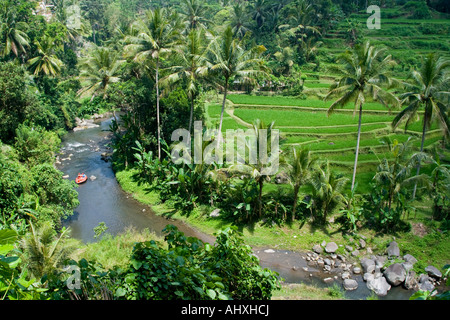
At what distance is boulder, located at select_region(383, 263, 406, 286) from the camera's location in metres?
11.9

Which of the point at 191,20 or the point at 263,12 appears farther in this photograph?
the point at 263,12

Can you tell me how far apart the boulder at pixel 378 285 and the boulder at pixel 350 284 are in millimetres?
440

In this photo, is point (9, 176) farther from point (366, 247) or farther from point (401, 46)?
point (401, 46)

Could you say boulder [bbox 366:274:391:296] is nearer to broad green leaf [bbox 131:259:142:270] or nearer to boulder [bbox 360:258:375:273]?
boulder [bbox 360:258:375:273]

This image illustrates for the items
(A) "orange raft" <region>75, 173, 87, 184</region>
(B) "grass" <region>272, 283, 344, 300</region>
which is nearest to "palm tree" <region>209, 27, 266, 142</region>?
(B) "grass" <region>272, 283, 344, 300</region>

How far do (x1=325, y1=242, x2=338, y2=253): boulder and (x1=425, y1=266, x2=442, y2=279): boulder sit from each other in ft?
10.2

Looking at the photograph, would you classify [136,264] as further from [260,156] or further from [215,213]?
[215,213]

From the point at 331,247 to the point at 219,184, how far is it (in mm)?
5814

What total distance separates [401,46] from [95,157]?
104 feet

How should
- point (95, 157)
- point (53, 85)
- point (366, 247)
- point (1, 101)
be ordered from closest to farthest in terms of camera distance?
point (366, 247) < point (1, 101) < point (95, 157) < point (53, 85)

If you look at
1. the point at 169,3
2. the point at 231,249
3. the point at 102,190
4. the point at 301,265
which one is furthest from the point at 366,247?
the point at 169,3

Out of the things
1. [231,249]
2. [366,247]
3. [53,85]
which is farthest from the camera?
[53,85]

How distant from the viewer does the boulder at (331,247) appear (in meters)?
13.4

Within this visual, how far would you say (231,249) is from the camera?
5.43 meters
